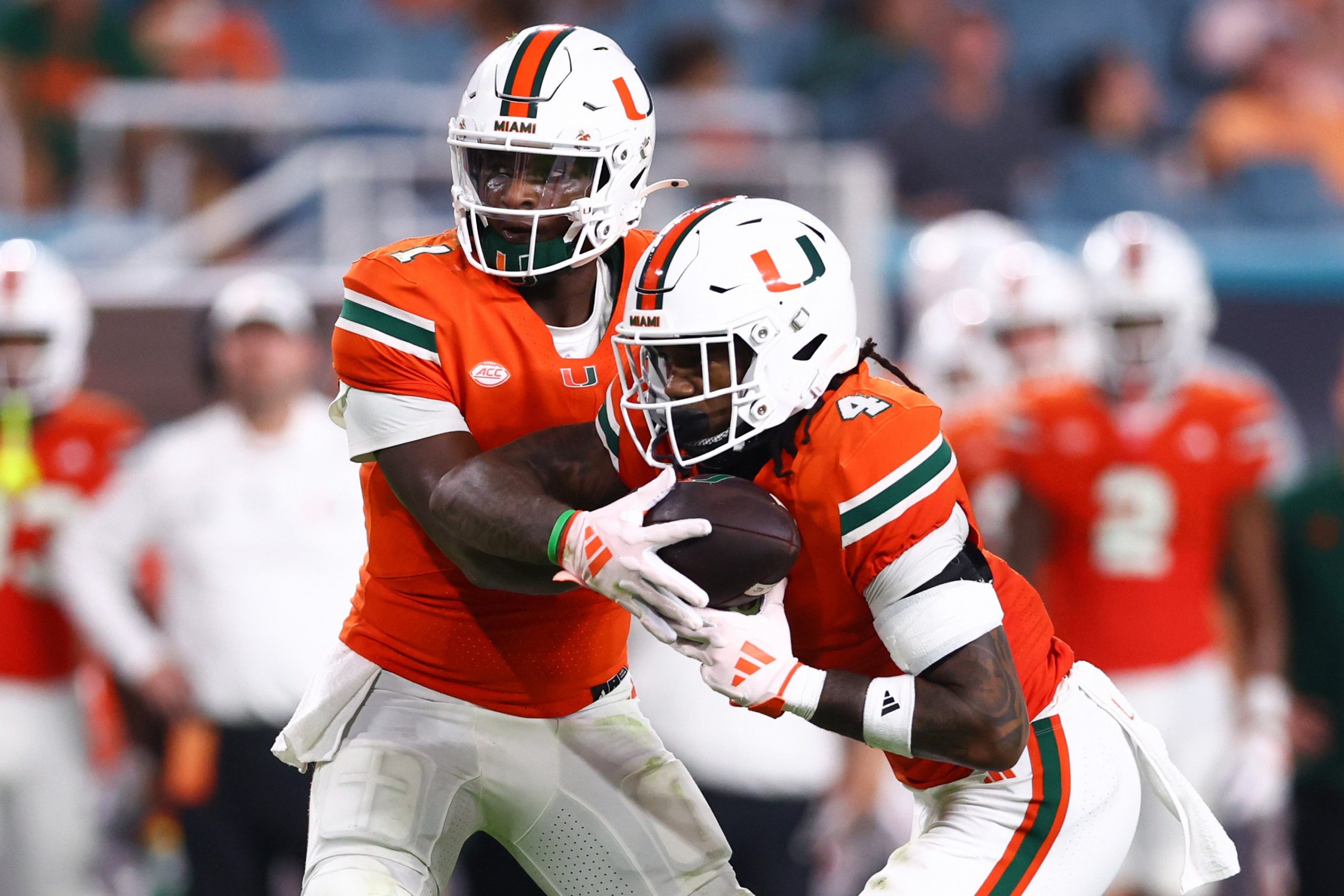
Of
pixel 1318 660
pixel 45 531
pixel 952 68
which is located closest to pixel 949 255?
pixel 952 68

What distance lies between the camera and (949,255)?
23.0 ft

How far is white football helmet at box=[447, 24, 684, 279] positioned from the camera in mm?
2939

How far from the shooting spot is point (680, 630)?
2.54m

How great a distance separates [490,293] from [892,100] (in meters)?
6.06

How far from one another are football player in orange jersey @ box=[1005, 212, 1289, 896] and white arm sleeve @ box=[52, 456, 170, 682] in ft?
8.43

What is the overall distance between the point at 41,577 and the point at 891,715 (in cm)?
362

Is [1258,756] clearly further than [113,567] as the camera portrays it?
No

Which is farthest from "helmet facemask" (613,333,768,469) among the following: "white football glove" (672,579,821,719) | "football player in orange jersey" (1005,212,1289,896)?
"football player in orange jersey" (1005,212,1289,896)

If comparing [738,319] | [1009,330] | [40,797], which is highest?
[738,319]

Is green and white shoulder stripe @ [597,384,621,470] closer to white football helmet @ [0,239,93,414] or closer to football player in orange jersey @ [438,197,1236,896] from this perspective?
football player in orange jersey @ [438,197,1236,896]

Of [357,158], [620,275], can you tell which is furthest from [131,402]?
[620,275]

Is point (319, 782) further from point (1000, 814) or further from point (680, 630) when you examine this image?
point (1000, 814)

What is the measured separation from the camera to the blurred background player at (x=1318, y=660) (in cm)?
539

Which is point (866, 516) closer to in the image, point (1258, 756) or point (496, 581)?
point (496, 581)
